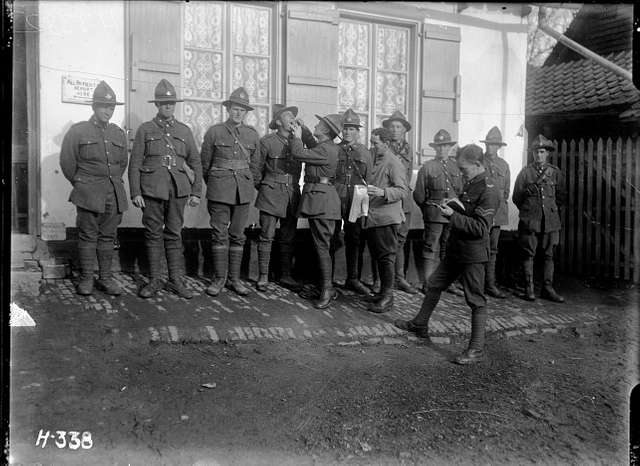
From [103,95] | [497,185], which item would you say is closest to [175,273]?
[103,95]

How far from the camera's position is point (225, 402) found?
376 centimetres

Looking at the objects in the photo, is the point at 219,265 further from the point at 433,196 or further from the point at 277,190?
the point at 433,196

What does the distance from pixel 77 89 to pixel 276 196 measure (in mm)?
2369

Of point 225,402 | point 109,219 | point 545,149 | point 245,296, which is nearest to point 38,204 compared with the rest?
point 109,219

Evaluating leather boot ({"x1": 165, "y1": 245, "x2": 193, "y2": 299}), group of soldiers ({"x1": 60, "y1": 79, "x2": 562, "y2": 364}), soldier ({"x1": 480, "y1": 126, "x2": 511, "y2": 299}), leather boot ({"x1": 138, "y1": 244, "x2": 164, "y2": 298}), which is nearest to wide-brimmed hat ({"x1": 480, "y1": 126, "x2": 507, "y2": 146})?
soldier ({"x1": 480, "y1": 126, "x2": 511, "y2": 299})

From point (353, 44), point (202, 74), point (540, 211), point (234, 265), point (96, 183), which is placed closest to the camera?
point (96, 183)

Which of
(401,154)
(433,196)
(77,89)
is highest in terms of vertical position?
(77,89)

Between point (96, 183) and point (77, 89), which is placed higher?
point (77, 89)

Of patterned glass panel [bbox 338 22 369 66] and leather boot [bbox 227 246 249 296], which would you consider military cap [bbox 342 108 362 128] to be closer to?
patterned glass panel [bbox 338 22 369 66]

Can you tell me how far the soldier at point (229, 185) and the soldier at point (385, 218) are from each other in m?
1.35

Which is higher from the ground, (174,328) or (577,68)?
(577,68)

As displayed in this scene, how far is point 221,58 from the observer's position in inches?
270

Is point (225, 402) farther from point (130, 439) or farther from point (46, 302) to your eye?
point (46, 302)

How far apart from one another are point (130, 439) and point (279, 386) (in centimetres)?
114
